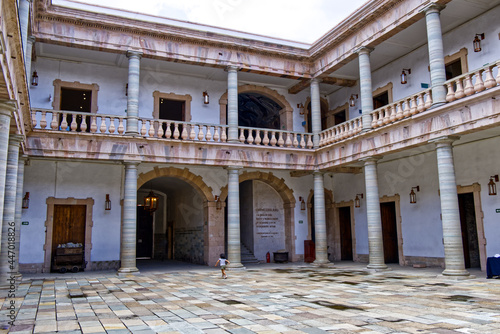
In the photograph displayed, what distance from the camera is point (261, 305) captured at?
7652mm

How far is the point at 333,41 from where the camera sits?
50.8 ft

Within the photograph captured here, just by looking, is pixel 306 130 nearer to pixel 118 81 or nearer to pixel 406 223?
pixel 406 223

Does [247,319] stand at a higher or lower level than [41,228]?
lower

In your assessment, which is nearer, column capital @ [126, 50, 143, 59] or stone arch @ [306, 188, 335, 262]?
column capital @ [126, 50, 143, 59]

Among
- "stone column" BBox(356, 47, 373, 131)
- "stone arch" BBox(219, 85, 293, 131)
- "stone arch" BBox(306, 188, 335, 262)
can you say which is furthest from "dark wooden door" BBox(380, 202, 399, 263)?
"stone arch" BBox(219, 85, 293, 131)

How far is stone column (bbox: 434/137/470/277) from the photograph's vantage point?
11117mm

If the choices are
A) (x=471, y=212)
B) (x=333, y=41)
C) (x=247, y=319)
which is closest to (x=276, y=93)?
(x=333, y=41)

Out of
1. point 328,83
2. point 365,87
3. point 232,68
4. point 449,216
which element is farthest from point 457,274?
point 232,68

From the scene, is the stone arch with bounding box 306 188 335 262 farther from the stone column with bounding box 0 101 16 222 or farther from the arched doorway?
the stone column with bounding box 0 101 16 222

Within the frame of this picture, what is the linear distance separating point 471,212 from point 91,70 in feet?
46.3

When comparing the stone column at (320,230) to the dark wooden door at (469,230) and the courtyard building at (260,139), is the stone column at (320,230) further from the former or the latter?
the dark wooden door at (469,230)

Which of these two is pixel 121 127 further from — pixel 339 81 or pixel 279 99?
pixel 339 81

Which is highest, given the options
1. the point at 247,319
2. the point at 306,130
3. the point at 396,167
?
the point at 306,130

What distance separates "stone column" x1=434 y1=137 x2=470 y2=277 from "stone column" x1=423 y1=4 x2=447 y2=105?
1229mm
